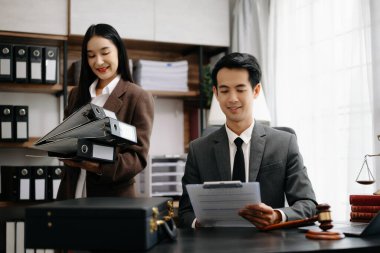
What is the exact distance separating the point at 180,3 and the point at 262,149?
6.76ft

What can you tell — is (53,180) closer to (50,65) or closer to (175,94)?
(50,65)

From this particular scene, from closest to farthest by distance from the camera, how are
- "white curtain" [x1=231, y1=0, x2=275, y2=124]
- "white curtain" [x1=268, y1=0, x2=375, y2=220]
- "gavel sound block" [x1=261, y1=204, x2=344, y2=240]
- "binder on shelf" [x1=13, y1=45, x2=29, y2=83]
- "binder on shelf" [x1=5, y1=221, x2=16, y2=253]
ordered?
1. "gavel sound block" [x1=261, y1=204, x2=344, y2=240]
2. "white curtain" [x1=268, y1=0, x2=375, y2=220]
3. "binder on shelf" [x1=5, y1=221, x2=16, y2=253]
4. "binder on shelf" [x1=13, y1=45, x2=29, y2=83]
5. "white curtain" [x1=231, y1=0, x2=275, y2=124]

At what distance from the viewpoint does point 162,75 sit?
11.3ft

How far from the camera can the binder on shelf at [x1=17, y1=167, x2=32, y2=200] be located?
119 inches

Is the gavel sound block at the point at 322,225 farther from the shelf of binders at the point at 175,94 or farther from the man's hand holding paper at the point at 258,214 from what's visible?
the shelf of binders at the point at 175,94

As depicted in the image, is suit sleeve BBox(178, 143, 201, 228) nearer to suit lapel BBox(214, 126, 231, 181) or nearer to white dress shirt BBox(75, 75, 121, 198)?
suit lapel BBox(214, 126, 231, 181)

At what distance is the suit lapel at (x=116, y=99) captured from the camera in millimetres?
1850

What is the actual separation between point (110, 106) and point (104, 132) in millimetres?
584

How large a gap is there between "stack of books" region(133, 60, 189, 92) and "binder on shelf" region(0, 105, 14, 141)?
85cm

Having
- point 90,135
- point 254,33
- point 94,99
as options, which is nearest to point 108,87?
point 94,99

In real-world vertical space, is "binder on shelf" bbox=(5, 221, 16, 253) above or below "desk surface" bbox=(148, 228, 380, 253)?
below

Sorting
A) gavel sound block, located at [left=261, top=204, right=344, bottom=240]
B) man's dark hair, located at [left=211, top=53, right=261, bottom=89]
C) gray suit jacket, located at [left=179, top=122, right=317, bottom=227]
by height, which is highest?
man's dark hair, located at [left=211, top=53, right=261, bottom=89]

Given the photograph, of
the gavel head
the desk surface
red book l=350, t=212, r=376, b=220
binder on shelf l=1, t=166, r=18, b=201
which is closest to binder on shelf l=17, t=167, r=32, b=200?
binder on shelf l=1, t=166, r=18, b=201

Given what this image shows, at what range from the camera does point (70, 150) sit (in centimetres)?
146
